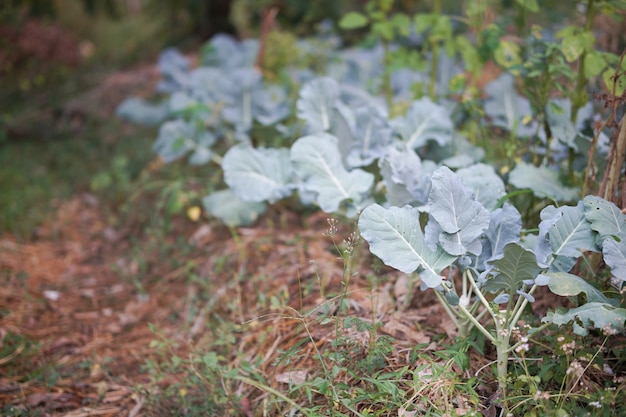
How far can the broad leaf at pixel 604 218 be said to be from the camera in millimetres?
1434

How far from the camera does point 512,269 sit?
1471 millimetres

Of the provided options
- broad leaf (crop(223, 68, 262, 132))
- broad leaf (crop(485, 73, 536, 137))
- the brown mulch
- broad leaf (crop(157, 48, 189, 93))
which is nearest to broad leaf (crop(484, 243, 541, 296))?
the brown mulch

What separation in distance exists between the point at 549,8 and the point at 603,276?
1859mm

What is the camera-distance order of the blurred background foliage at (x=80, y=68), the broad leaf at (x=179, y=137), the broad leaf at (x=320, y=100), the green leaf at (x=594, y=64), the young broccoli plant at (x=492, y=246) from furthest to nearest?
1. the blurred background foliage at (x=80, y=68)
2. the broad leaf at (x=179, y=137)
3. the broad leaf at (x=320, y=100)
4. the green leaf at (x=594, y=64)
5. the young broccoli plant at (x=492, y=246)

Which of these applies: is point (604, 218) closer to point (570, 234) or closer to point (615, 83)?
point (570, 234)

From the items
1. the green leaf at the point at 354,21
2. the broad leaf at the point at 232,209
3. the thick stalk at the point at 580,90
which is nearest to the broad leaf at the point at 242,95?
the broad leaf at the point at 232,209

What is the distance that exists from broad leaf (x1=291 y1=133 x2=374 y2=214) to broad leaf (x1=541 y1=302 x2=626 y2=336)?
80 centimetres

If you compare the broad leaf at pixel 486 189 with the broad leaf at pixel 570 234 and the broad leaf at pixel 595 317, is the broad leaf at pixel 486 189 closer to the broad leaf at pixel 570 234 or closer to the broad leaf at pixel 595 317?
the broad leaf at pixel 570 234

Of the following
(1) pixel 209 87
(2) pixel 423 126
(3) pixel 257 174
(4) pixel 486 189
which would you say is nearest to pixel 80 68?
(1) pixel 209 87

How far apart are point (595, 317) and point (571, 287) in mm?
95

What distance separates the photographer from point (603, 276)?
1.69m

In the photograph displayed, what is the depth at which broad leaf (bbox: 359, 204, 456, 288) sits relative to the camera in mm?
1471

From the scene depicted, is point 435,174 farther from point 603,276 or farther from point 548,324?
point 603,276

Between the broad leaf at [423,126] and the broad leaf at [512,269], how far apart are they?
2.72ft
